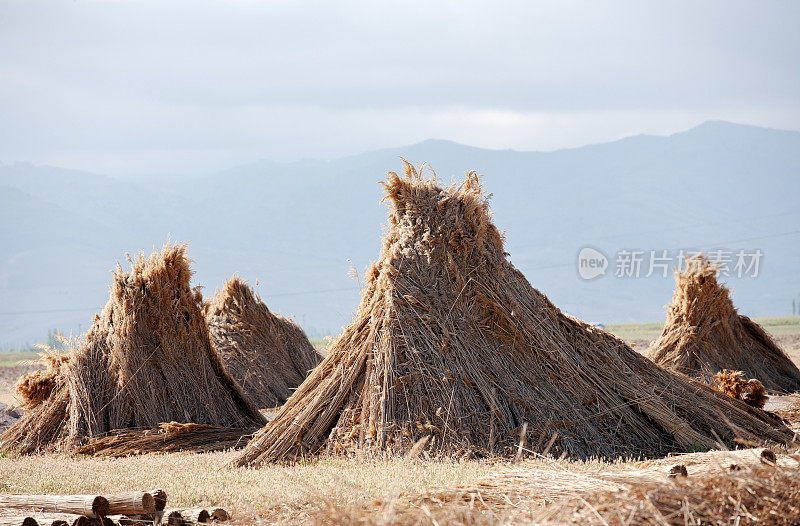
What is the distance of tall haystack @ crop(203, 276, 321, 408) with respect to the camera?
46.9ft

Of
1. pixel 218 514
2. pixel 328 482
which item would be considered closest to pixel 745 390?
pixel 328 482

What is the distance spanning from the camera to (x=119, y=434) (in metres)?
9.57

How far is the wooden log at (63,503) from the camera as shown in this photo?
4957mm

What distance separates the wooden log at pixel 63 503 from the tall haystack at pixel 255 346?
339 inches

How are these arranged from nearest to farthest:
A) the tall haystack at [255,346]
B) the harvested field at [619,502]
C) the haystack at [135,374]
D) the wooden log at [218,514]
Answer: the harvested field at [619,502] < the wooden log at [218,514] < the haystack at [135,374] < the tall haystack at [255,346]

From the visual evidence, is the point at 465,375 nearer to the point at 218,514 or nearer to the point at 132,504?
the point at 218,514

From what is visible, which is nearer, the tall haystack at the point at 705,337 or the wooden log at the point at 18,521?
the wooden log at the point at 18,521

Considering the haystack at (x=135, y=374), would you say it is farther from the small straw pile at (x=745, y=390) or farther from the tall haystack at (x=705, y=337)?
the tall haystack at (x=705, y=337)

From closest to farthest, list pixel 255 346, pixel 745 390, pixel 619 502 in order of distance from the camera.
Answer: pixel 619 502
pixel 745 390
pixel 255 346

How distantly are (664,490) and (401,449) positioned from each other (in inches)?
122

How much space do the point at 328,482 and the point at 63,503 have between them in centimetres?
172

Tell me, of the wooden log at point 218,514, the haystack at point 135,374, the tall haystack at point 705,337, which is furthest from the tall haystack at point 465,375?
the tall haystack at point 705,337

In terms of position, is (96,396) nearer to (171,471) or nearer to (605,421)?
(171,471)

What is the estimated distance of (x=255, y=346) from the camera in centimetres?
1485
